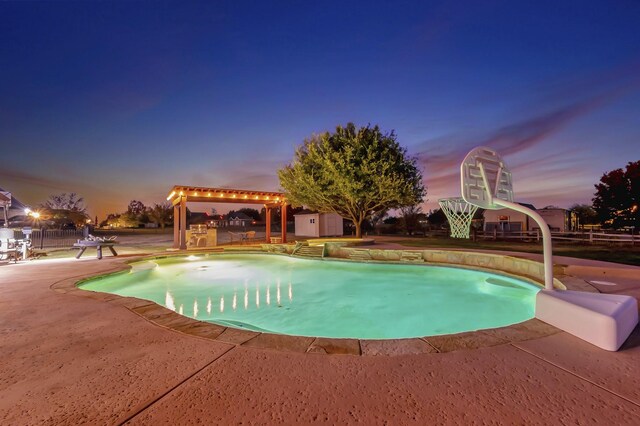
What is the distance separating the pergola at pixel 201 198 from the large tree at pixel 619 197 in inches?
985

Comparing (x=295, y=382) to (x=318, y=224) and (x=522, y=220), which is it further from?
(x=522, y=220)

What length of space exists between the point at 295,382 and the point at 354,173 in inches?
494

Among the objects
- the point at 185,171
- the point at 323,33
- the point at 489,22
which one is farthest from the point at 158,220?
the point at 489,22

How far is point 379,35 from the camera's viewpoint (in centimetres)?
1160

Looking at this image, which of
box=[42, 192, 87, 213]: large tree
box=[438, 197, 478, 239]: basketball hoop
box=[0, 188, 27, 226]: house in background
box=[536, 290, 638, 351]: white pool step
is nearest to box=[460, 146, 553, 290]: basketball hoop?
box=[536, 290, 638, 351]: white pool step

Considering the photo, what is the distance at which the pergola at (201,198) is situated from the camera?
46.8 ft

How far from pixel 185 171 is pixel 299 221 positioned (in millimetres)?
12348

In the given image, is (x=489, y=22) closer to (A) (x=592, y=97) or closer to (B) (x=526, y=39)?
(B) (x=526, y=39)

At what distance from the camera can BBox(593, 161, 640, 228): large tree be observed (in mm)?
19688

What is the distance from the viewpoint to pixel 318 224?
84.5 ft

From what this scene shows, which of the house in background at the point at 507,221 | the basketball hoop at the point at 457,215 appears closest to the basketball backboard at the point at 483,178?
the basketball hoop at the point at 457,215

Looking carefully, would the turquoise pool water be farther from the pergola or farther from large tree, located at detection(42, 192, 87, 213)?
large tree, located at detection(42, 192, 87, 213)

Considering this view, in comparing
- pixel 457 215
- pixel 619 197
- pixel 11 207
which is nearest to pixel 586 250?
pixel 457 215

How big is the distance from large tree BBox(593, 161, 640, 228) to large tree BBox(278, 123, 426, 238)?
17.3 meters
